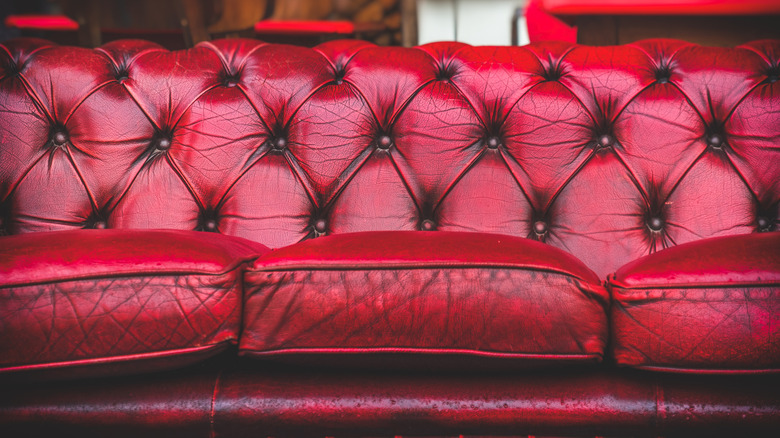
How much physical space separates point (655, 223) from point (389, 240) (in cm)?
56

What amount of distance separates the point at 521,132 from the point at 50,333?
0.81 m

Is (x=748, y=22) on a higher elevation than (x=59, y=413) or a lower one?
higher

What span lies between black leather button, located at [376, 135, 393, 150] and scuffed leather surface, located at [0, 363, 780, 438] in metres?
0.49

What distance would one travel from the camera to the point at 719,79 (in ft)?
3.08

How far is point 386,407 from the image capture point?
605mm

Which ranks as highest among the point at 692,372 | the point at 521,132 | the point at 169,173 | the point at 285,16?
the point at 285,16

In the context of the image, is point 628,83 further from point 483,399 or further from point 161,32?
point 161,32

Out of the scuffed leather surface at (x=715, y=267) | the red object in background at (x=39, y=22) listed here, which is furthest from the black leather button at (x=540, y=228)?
the red object in background at (x=39, y=22)

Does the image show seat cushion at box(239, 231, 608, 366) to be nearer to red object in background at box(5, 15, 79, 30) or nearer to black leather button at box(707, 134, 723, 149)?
black leather button at box(707, 134, 723, 149)

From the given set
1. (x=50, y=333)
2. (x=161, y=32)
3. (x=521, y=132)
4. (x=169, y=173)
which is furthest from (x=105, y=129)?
(x=161, y=32)

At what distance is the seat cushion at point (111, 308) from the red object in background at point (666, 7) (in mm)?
1283

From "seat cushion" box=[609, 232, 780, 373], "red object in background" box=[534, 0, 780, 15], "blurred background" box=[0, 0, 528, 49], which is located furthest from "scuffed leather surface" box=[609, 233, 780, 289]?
"blurred background" box=[0, 0, 528, 49]

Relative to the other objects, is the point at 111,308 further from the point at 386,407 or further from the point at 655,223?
the point at 655,223

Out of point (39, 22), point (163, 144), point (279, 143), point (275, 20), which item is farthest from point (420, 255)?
point (39, 22)
